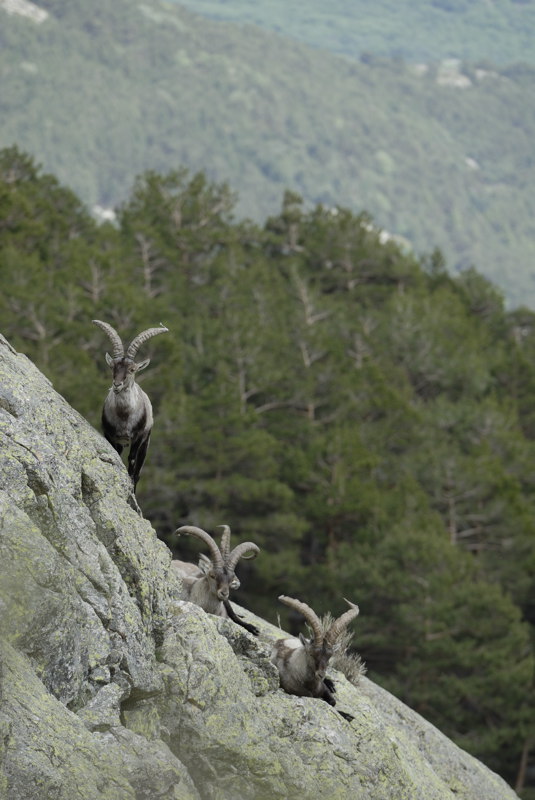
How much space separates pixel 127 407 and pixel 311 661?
3.53 metres

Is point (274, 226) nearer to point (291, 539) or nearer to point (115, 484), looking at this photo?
point (291, 539)

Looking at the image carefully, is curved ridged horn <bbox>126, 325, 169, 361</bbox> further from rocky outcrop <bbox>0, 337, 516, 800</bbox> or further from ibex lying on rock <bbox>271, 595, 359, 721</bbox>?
ibex lying on rock <bbox>271, 595, 359, 721</bbox>

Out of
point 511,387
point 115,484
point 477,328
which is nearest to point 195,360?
point 511,387

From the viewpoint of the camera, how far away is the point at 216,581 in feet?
44.8

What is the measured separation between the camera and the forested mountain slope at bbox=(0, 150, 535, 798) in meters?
38.2

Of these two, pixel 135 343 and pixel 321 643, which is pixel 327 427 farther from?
pixel 135 343

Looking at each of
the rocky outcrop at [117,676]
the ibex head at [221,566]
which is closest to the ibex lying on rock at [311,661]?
the rocky outcrop at [117,676]

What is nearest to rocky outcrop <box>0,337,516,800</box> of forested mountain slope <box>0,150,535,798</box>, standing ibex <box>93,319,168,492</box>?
standing ibex <box>93,319,168,492</box>

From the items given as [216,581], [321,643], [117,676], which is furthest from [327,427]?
[117,676]

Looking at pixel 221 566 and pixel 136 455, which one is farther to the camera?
pixel 221 566

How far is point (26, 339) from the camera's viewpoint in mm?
40375

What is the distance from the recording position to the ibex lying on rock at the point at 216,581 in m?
13.3

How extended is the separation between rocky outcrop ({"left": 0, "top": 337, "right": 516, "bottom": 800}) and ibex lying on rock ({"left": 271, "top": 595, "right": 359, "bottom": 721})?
35 centimetres

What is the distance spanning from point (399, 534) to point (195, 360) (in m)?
13.4
